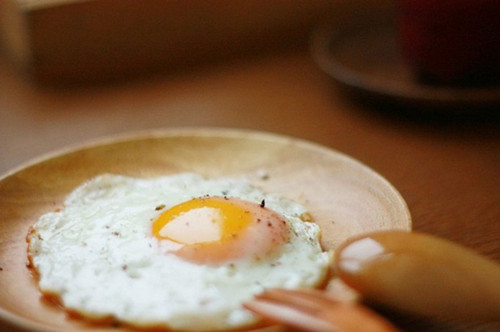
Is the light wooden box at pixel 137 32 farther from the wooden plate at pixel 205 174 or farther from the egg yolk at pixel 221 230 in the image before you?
the egg yolk at pixel 221 230

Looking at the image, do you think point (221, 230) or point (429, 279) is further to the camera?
point (221, 230)

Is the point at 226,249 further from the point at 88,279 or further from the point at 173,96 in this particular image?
the point at 173,96

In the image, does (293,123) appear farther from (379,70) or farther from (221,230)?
(221,230)

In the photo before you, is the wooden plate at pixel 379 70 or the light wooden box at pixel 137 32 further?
the light wooden box at pixel 137 32

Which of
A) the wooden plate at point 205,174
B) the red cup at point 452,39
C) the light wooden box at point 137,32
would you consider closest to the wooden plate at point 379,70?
the red cup at point 452,39

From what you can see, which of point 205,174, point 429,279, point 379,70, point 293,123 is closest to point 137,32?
point 293,123

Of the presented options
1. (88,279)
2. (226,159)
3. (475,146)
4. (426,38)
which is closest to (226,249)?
(88,279)
